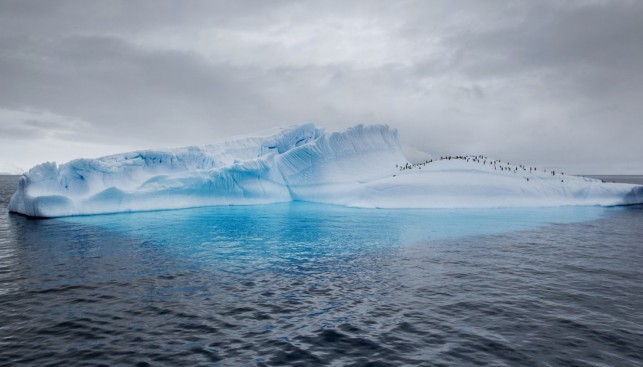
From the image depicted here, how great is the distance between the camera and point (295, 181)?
1624 inches

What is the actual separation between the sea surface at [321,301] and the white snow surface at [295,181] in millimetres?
13018

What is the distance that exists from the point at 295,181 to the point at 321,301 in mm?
33109

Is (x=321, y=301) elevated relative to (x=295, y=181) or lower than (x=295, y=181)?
lower

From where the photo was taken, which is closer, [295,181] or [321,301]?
[321,301]

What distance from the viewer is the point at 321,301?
841 cm

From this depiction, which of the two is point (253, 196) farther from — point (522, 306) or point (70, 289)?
point (522, 306)

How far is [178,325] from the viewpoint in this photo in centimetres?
710

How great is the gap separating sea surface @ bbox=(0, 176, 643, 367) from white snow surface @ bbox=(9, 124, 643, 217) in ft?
42.7

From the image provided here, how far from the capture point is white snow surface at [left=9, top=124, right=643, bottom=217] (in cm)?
2848

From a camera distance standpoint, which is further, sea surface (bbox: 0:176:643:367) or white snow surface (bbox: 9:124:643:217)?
white snow surface (bbox: 9:124:643:217)

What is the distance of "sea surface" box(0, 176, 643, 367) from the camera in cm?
600

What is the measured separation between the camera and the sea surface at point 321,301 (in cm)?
600

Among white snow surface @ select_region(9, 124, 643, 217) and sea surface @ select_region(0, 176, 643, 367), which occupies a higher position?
white snow surface @ select_region(9, 124, 643, 217)

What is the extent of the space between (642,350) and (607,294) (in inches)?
131
